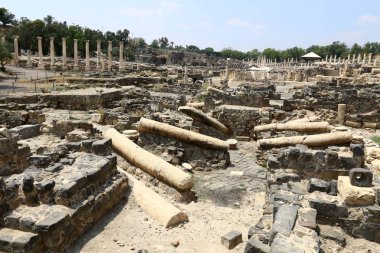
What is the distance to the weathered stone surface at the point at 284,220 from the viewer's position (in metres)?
4.28

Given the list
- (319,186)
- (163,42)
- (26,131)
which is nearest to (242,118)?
(26,131)

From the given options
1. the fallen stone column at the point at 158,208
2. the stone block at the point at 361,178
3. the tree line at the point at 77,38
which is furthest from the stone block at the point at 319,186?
the tree line at the point at 77,38

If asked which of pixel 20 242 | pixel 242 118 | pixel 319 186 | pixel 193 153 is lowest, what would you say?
pixel 193 153

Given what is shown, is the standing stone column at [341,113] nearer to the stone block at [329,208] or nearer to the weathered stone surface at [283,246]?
the stone block at [329,208]

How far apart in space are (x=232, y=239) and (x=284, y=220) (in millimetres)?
1109

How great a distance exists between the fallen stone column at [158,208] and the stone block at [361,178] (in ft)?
9.77

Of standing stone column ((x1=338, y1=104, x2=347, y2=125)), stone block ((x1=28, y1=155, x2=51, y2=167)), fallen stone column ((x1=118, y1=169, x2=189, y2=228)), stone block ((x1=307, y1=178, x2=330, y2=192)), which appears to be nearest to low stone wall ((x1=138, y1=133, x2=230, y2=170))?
fallen stone column ((x1=118, y1=169, x2=189, y2=228))

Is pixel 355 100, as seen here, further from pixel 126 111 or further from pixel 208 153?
pixel 126 111

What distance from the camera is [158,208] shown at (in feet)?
21.0

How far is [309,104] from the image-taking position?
16672 mm

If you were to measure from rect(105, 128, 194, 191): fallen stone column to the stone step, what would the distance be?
3380mm

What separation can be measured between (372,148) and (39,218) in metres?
9.11

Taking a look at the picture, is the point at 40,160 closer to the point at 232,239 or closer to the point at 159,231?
the point at 159,231

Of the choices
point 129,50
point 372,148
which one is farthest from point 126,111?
point 129,50
